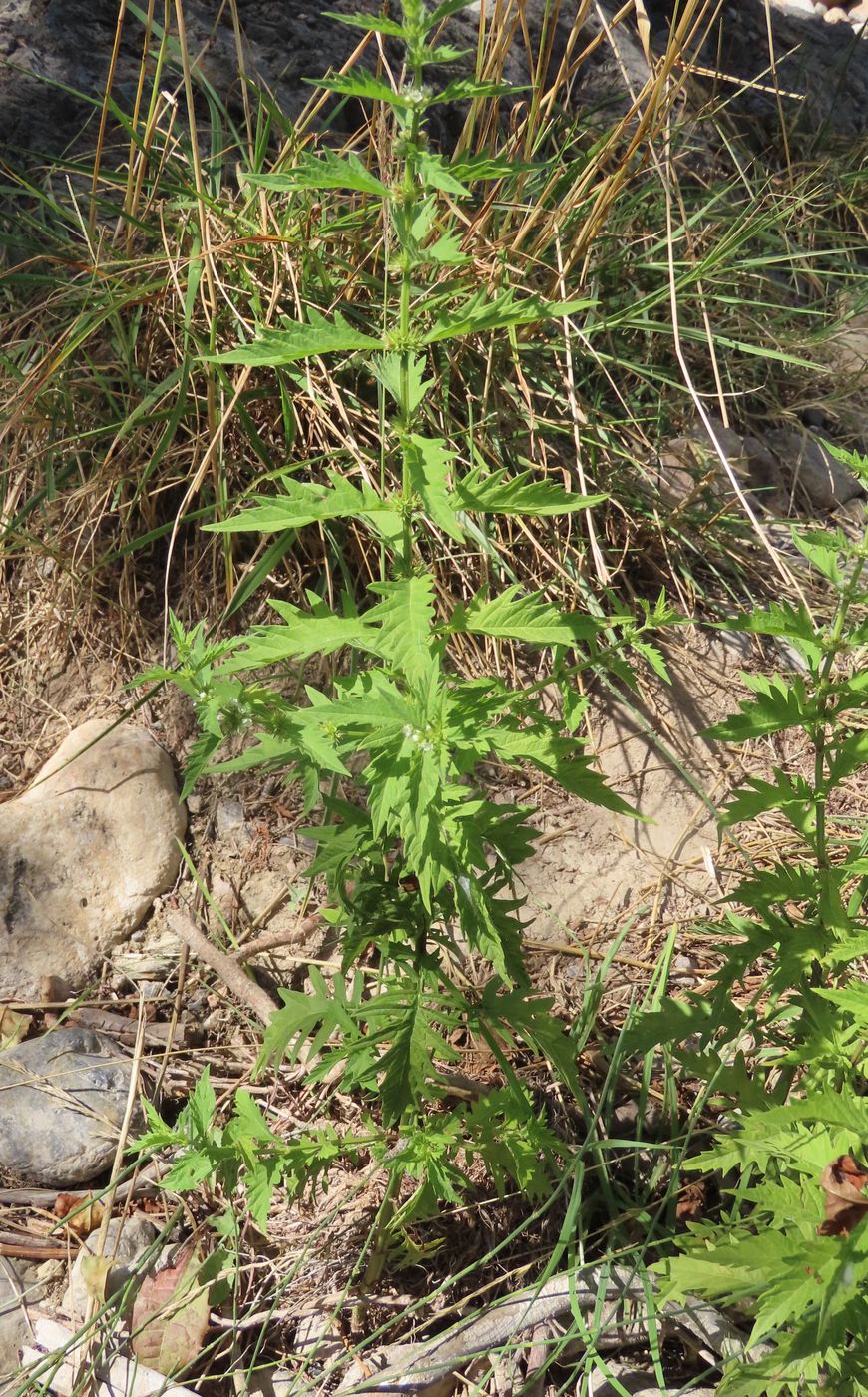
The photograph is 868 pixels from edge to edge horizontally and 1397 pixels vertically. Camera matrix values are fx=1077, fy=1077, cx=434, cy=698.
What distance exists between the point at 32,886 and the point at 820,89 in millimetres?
3732

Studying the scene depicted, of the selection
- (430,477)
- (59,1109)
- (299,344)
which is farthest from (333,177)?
(59,1109)

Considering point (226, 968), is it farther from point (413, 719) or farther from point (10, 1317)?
point (413, 719)

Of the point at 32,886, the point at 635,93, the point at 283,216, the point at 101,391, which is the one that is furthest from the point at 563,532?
the point at 635,93

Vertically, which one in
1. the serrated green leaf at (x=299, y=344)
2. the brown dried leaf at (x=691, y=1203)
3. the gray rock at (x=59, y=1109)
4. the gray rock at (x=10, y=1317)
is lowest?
the gray rock at (x=10, y=1317)

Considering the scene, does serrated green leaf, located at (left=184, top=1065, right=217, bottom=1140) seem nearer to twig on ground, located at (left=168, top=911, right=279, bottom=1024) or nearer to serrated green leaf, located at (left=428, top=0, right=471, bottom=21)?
twig on ground, located at (left=168, top=911, right=279, bottom=1024)

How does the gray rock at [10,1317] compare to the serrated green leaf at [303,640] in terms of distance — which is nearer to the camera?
the serrated green leaf at [303,640]

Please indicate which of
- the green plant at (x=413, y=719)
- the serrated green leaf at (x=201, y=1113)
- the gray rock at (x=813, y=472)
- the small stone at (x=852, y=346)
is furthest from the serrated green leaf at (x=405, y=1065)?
the small stone at (x=852, y=346)

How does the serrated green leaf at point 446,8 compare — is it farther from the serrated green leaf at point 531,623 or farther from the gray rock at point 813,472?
the gray rock at point 813,472

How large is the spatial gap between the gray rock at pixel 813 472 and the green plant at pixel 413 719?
62.8 inches

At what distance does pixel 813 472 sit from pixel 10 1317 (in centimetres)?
274

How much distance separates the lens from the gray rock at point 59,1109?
189 cm

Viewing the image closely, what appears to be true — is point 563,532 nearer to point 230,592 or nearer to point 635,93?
point 230,592

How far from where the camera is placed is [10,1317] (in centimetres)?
175

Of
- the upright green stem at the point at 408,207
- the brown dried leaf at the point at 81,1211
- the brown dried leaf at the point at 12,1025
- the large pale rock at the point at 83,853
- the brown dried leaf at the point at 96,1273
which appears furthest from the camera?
the large pale rock at the point at 83,853
